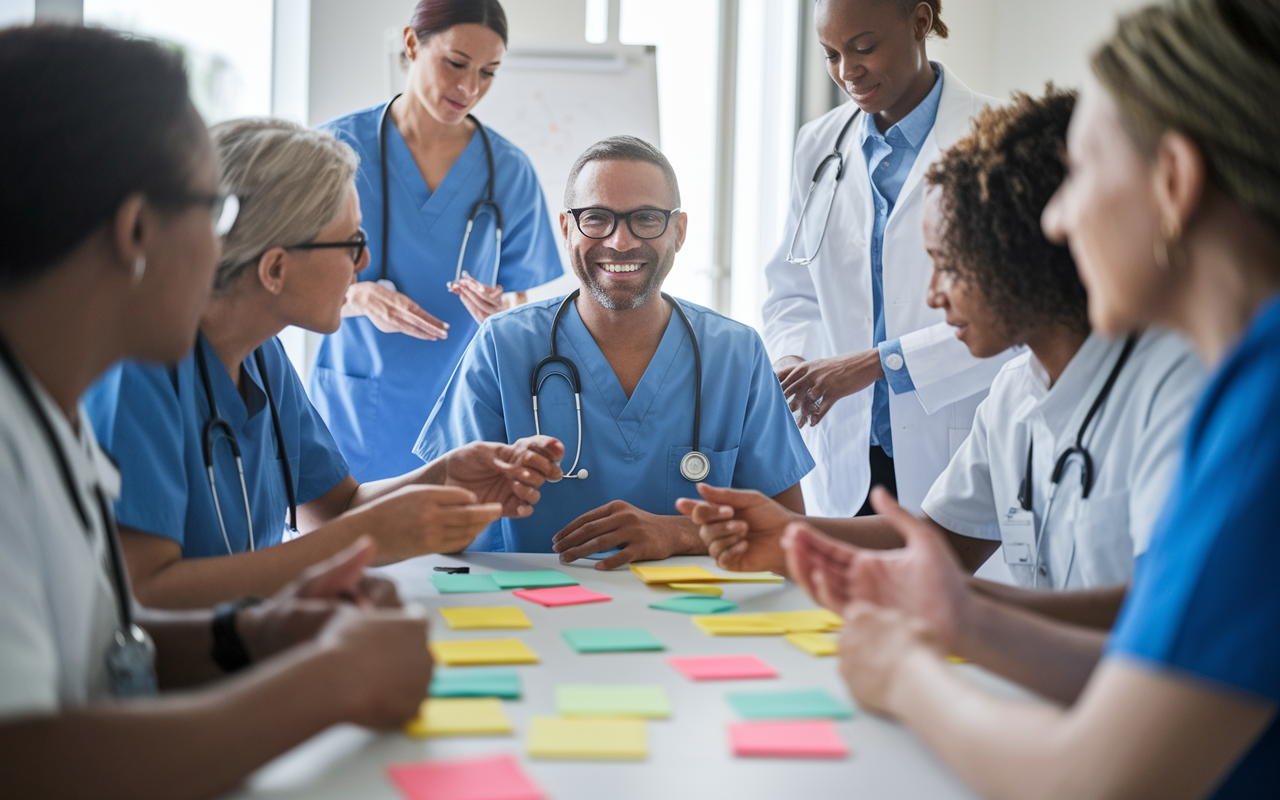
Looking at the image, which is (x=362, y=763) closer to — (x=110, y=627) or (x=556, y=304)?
(x=110, y=627)

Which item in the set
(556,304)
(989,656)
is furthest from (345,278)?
→ (989,656)

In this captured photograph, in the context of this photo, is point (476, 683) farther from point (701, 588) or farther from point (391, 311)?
point (391, 311)

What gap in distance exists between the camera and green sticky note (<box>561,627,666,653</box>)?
3.73ft

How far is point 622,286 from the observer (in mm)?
2031

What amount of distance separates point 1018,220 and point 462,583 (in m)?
0.94

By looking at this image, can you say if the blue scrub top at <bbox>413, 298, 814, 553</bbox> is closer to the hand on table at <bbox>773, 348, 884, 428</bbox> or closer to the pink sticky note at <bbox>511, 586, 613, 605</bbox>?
the hand on table at <bbox>773, 348, 884, 428</bbox>

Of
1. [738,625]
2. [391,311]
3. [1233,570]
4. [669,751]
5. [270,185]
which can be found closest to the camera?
[1233,570]

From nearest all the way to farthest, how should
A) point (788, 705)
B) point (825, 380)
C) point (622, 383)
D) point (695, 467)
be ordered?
point (788, 705) < point (695, 467) < point (622, 383) < point (825, 380)

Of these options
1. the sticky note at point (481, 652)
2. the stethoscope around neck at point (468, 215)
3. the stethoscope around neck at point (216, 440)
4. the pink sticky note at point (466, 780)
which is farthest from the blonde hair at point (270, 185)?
the stethoscope around neck at point (468, 215)

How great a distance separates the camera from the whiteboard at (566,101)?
353 cm

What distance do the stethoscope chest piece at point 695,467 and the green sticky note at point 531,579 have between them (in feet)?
1.45

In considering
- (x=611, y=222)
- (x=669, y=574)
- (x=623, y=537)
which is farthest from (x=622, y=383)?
(x=669, y=574)

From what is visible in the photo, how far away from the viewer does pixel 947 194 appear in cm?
146

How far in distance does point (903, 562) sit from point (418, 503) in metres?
0.69
